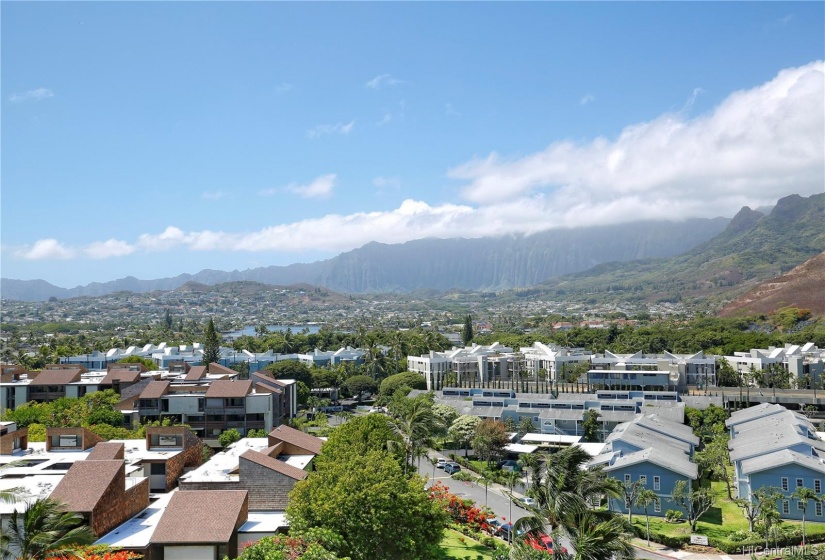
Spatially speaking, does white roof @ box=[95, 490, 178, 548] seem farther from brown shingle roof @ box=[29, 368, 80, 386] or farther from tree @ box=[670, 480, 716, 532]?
brown shingle roof @ box=[29, 368, 80, 386]

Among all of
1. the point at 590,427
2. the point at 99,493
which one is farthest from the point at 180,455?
the point at 590,427

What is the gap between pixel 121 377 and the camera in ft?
214

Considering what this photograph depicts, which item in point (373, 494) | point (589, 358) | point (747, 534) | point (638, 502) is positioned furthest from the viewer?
point (589, 358)

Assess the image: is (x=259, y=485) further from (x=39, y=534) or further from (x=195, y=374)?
(x=195, y=374)

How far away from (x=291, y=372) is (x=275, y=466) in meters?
57.5

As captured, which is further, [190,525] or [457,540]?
[457,540]

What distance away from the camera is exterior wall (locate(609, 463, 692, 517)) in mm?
40094

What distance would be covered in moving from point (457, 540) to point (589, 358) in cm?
6643

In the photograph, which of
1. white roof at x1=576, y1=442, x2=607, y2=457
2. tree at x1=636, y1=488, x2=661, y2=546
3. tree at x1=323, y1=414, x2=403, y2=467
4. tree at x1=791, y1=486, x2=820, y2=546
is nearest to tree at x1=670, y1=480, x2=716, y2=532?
tree at x1=636, y1=488, x2=661, y2=546

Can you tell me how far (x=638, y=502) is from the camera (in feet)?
127

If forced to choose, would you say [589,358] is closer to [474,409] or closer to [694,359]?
[694,359]

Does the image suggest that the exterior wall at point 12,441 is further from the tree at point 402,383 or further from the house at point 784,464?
the tree at point 402,383

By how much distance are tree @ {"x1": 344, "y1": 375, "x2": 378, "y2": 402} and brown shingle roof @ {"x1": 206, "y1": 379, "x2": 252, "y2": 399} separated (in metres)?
37.6

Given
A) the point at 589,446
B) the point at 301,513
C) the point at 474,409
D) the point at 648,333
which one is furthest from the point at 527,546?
the point at 648,333
